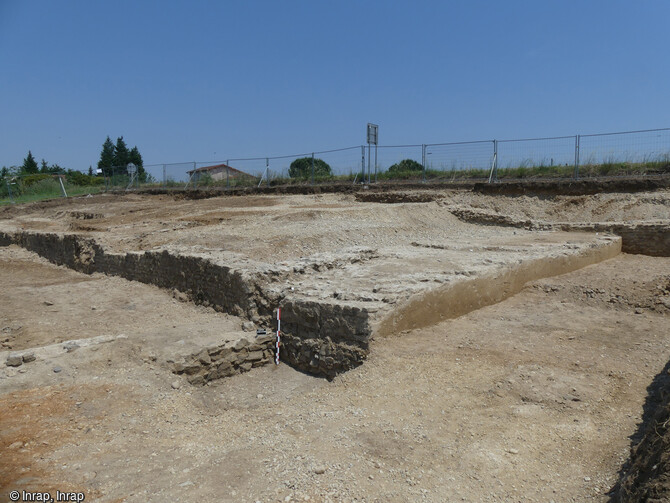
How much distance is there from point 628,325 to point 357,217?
23.1 ft

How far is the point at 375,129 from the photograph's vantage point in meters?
18.5

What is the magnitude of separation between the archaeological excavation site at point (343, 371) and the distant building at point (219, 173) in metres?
13.9

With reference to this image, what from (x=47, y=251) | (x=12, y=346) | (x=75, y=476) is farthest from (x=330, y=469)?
(x=47, y=251)

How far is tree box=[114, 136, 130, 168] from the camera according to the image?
5488 cm

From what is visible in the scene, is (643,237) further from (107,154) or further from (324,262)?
(107,154)

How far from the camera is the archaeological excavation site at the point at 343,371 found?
3.29 m

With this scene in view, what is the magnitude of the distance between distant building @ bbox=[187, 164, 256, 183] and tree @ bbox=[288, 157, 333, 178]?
231 cm

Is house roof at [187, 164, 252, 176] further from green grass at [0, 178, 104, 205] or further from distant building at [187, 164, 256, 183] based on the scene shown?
green grass at [0, 178, 104, 205]

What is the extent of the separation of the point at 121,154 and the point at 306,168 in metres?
40.9

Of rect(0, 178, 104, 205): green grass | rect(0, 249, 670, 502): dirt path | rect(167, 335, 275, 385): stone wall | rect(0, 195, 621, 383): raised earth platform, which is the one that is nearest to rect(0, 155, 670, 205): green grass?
rect(0, 178, 104, 205): green grass

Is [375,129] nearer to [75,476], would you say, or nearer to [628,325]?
[628,325]

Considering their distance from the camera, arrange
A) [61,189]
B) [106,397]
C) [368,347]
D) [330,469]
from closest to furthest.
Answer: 1. [330,469]
2. [106,397]
3. [368,347]
4. [61,189]

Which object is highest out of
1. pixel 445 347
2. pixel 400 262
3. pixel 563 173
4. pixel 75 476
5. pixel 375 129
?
pixel 375 129

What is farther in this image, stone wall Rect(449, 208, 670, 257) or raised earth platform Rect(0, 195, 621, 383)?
stone wall Rect(449, 208, 670, 257)
